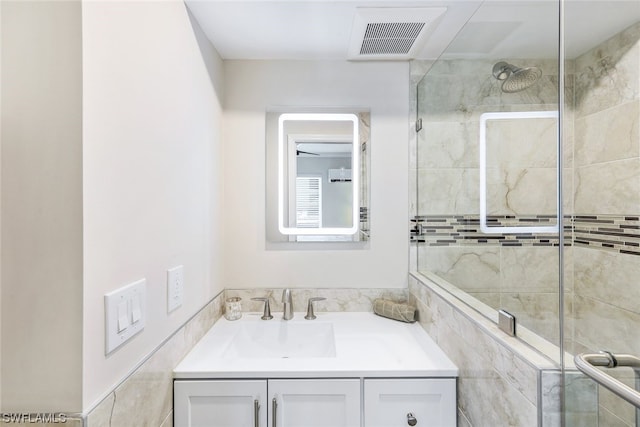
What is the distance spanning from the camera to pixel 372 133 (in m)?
1.58

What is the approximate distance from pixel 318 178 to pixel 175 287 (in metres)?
0.86

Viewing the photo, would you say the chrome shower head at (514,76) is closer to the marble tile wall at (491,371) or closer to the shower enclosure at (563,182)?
the shower enclosure at (563,182)

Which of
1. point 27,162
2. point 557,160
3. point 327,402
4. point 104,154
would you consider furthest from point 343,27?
point 327,402

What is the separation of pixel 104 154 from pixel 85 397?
514mm

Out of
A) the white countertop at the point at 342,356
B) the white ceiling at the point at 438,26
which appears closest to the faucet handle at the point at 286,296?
the white countertop at the point at 342,356

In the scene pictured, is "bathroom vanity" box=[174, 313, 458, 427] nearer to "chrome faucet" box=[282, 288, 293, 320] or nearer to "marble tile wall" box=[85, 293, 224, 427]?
"marble tile wall" box=[85, 293, 224, 427]

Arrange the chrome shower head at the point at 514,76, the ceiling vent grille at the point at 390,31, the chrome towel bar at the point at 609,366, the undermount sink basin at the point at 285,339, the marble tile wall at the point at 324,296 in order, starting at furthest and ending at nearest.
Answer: the marble tile wall at the point at 324,296
the undermount sink basin at the point at 285,339
the ceiling vent grille at the point at 390,31
the chrome shower head at the point at 514,76
the chrome towel bar at the point at 609,366

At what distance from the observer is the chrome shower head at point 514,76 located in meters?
0.95

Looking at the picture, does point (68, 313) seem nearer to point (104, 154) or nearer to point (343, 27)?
point (104, 154)

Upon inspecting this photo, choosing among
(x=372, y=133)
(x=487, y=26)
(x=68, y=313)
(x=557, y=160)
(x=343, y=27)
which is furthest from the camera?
(x=372, y=133)

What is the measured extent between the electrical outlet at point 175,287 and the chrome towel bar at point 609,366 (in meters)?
1.11

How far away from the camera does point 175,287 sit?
1000mm

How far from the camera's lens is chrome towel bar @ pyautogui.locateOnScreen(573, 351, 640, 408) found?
1.89 feet

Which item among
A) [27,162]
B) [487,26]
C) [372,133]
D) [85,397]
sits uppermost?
[487,26]
